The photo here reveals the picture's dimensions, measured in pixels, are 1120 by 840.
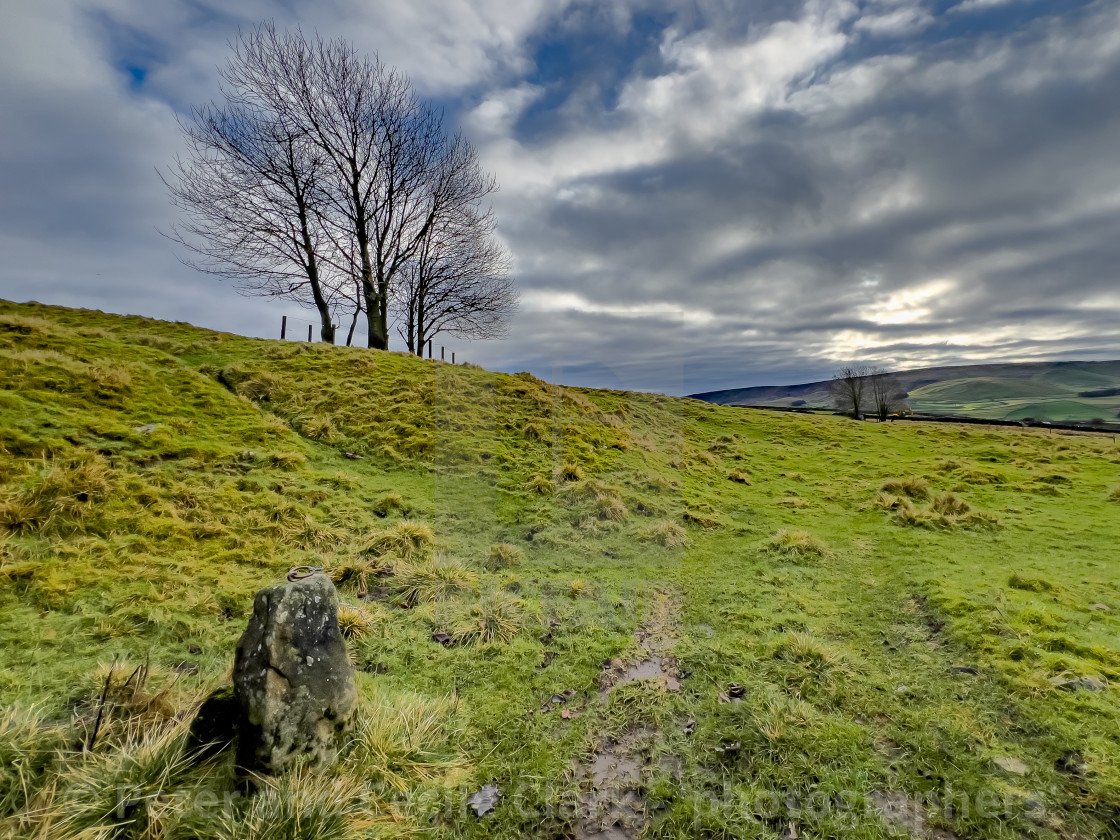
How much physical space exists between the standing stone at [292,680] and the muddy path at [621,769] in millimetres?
2085

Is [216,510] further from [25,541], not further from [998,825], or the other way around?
[998,825]

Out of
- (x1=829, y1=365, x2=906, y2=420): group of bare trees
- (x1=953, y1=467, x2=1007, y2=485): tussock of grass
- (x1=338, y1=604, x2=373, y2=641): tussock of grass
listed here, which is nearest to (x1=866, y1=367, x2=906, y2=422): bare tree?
(x1=829, y1=365, x2=906, y2=420): group of bare trees

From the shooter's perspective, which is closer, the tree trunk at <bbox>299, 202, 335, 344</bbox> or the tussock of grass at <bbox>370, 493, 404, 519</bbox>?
the tussock of grass at <bbox>370, 493, 404, 519</bbox>

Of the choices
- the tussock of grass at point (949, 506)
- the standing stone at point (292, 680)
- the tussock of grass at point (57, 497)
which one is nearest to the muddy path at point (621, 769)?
the standing stone at point (292, 680)

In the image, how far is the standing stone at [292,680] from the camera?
132 inches

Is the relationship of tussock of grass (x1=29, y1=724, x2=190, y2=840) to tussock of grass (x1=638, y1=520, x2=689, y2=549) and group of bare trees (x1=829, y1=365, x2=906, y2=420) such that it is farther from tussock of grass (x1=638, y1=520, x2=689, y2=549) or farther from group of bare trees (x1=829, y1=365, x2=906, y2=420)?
group of bare trees (x1=829, y1=365, x2=906, y2=420)

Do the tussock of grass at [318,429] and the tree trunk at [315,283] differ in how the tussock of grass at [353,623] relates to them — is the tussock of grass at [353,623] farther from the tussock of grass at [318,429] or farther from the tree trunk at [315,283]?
the tree trunk at [315,283]

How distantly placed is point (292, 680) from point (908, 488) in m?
16.8

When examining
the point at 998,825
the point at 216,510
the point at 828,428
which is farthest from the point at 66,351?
the point at 828,428

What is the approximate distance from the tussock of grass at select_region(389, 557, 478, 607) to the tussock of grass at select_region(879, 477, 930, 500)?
1352 cm

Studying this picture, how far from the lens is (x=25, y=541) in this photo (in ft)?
19.3

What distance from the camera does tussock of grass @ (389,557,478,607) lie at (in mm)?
6727

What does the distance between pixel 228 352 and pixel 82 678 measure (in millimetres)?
17893

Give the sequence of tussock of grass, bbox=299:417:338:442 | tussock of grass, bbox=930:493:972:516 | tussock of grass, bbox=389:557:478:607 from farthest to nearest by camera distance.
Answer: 1. tussock of grass, bbox=299:417:338:442
2. tussock of grass, bbox=930:493:972:516
3. tussock of grass, bbox=389:557:478:607
